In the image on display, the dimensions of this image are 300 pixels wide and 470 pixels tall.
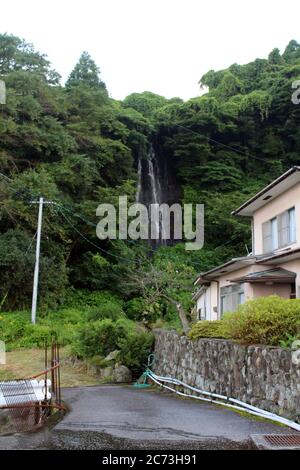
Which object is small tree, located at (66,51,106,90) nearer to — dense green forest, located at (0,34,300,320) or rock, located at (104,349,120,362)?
dense green forest, located at (0,34,300,320)

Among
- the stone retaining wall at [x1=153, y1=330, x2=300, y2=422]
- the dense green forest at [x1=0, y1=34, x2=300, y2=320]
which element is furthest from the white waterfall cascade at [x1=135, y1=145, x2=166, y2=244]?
the stone retaining wall at [x1=153, y1=330, x2=300, y2=422]

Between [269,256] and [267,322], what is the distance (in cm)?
890

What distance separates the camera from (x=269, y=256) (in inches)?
639

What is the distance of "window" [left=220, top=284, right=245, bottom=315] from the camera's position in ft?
58.6

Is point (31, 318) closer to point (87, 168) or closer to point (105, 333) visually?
point (105, 333)

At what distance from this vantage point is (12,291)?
85.3 ft

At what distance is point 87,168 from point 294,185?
16334 millimetres

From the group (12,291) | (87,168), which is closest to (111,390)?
(12,291)

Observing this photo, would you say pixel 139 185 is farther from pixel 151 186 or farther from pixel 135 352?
pixel 135 352

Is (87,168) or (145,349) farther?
(87,168)

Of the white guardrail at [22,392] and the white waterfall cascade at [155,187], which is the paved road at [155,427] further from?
the white waterfall cascade at [155,187]

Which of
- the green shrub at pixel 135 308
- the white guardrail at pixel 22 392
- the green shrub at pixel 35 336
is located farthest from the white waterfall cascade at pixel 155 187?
the white guardrail at pixel 22 392
